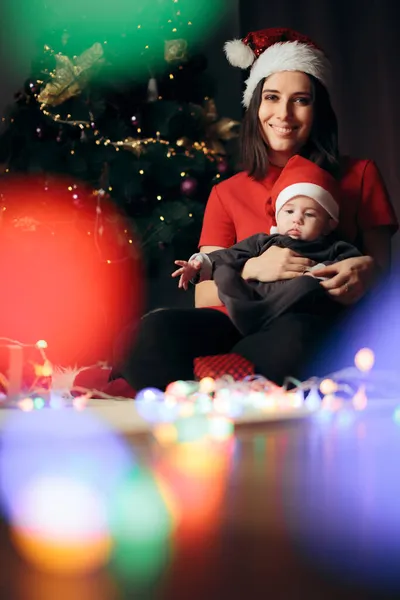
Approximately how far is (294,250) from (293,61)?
51 centimetres

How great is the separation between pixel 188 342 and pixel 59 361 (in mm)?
818

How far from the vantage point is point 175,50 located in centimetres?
235

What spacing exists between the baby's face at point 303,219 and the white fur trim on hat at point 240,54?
0.52 m

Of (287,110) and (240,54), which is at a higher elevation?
(240,54)

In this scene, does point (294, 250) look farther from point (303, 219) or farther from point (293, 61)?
point (293, 61)

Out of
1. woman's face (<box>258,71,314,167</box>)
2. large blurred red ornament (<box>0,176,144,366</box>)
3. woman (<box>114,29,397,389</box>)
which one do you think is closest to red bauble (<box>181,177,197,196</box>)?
large blurred red ornament (<box>0,176,144,366</box>)

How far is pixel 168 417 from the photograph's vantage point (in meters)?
1.40

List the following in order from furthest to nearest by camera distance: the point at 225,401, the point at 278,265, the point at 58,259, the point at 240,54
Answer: the point at 58,259, the point at 240,54, the point at 278,265, the point at 225,401

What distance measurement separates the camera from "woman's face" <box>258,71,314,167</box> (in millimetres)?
1806

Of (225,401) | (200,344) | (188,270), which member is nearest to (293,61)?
(188,270)

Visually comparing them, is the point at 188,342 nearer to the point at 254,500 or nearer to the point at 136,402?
the point at 136,402

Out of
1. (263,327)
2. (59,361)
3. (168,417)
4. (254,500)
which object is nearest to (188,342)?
(263,327)

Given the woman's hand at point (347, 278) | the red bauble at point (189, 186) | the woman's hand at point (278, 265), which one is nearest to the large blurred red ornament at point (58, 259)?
the red bauble at point (189, 186)

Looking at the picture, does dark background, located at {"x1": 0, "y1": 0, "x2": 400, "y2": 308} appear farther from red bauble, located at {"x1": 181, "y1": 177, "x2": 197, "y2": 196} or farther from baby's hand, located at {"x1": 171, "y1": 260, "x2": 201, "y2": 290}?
baby's hand, located at {"x1": 171, "y1": 260, "x2": 201, "y2": 290}
